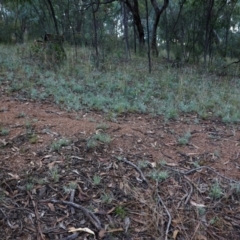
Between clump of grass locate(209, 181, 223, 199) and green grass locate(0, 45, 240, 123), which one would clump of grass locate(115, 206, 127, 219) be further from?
green grass locate(0, 45, 240, 123)

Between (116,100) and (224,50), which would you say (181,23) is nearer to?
(224,50)

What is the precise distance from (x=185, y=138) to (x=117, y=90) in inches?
90.8

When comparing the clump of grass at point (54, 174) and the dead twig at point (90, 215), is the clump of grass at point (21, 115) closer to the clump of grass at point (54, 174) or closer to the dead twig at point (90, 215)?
the clump of grass at point (54, 174)

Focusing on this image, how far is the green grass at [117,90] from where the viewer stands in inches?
161

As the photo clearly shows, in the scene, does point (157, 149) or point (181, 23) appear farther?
point (181, 23)

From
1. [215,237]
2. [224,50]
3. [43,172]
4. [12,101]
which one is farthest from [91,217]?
[224,50]

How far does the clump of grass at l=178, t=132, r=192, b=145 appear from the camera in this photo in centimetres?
300

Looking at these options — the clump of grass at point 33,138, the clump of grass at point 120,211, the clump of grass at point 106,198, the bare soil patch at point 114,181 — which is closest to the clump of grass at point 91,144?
the bare soil patch at point 114,181

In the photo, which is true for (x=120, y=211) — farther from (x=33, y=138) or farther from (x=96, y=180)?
(x=33, y=138)

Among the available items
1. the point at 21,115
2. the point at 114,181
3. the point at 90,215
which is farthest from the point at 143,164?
the point at 21,115

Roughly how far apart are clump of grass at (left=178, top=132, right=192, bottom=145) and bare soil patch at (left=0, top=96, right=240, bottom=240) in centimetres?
1

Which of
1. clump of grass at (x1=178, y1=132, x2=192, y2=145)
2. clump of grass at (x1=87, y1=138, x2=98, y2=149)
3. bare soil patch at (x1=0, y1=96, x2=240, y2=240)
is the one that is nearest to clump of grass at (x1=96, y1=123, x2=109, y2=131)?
bare soil patch at (x1=0, y1=96, x2=240, y2=240)

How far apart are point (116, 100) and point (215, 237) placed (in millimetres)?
2791

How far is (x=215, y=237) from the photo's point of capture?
6.17ft
